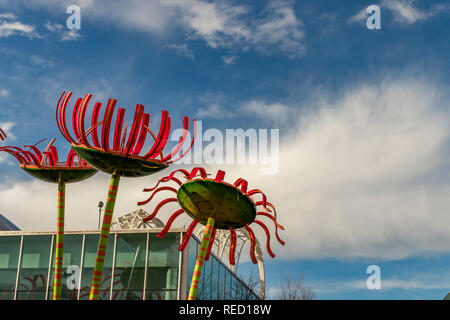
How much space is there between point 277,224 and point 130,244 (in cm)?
958

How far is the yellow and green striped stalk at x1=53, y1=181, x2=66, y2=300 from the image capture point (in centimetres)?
1781

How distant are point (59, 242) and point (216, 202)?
5.21m

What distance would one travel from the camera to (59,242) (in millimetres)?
18297

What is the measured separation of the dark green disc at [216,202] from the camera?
1756cm

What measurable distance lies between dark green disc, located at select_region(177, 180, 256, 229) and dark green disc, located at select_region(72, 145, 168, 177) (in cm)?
129

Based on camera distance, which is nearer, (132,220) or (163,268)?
(163,268)

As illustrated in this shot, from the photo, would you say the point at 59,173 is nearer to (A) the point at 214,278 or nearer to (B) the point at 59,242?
(B) the point at 59,242

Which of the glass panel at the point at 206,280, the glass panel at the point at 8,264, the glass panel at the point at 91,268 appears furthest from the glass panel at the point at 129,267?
the glass panel at the point at 8,264

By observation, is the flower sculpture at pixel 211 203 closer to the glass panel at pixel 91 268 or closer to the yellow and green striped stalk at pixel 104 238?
the yellow and green striped stalk at pixel 104 238

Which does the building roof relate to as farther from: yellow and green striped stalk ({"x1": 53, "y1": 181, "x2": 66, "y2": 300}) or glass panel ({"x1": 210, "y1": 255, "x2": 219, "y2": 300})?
yellow and green striped stalk ({"x1": 53, "y1": 181, "x2": 66, "y2": 300})

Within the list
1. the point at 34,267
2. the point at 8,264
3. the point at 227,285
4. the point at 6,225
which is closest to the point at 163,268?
the point at 34,267
